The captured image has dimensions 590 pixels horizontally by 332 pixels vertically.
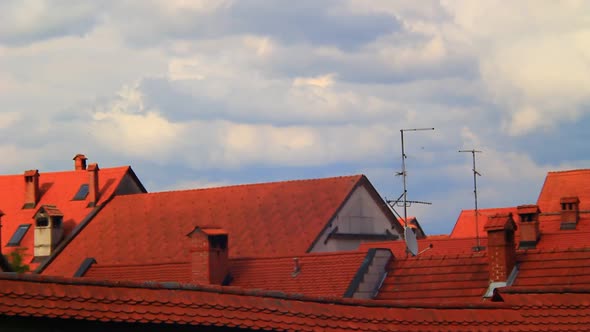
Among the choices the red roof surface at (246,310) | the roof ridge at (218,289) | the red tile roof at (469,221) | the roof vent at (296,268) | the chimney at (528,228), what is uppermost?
Result: the red tile roof at (469,221)

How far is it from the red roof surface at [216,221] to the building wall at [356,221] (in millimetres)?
500

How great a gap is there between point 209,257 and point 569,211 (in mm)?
27628

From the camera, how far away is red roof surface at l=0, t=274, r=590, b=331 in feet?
55.2

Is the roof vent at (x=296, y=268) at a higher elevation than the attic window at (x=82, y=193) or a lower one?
lower

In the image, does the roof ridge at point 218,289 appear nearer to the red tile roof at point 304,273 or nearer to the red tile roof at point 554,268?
the red tile roof at point 554,268

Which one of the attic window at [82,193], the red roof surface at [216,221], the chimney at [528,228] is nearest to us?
the chimney at [528,228]

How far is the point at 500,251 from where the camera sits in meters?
37.8

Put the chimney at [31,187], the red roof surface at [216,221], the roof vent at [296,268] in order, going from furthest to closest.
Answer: the chimney at [31,187] < the red roof surface at [216,221] < the roof vent at [296,268]

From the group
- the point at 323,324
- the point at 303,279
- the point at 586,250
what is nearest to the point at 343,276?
the point at 303,279

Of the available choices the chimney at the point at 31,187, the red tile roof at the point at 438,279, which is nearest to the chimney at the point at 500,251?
the red tile roof at the point at 438,279

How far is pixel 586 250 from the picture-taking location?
35031 mm

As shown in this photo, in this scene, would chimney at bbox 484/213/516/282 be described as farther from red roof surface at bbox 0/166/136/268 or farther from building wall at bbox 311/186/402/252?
red roof surface at bbox 0/166/136/268

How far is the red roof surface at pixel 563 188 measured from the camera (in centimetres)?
7175

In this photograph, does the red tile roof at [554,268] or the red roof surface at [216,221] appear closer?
the red tile roof at [554,268]
